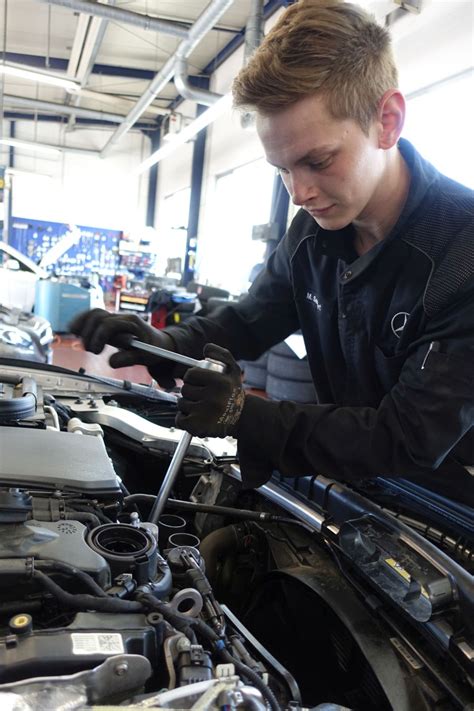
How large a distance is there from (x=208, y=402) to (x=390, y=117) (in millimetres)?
636

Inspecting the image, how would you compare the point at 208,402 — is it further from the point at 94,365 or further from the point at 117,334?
the point at 94,365

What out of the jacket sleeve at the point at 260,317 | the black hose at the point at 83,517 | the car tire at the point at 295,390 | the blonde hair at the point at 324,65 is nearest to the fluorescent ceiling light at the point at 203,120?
the car tire at the point at 295,390

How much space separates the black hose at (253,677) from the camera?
0.73 metres

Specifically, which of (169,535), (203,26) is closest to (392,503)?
(169,535)

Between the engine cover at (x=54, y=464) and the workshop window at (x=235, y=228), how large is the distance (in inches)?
223

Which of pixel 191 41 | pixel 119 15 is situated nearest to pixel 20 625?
pixel 119 15

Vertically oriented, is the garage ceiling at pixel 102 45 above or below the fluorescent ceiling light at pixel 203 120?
above

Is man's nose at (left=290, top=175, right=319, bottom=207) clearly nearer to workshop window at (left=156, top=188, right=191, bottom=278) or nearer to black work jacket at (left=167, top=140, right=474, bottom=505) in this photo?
black work jacket at (left=167, top=140, right=474, bottom=505)

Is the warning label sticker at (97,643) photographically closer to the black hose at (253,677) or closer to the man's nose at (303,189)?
the black hose at (253,677)

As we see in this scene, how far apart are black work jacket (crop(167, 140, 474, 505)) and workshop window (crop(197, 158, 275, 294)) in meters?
5.37

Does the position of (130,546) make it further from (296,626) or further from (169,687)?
(296,626)

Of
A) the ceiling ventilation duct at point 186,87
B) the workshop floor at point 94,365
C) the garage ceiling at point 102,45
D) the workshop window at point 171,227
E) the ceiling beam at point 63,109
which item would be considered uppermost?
the garage ceiling at point 102,45

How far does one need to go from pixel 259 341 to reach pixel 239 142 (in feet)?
20.9

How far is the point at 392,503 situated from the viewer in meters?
1.26
